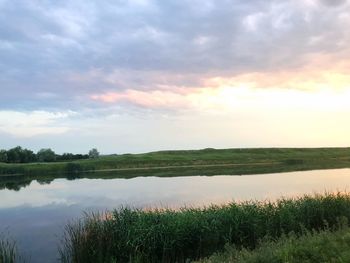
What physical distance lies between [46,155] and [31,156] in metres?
4.74

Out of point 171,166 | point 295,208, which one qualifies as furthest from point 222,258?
point 171,166

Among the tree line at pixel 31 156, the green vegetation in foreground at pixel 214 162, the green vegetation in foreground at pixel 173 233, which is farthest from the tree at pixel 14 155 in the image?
the green vegetation in foreground at pixel 173 233

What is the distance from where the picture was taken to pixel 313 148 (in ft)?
451

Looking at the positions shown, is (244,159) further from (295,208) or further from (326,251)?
(326,251)

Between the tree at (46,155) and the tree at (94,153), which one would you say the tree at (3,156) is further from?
the tree at (94,153)

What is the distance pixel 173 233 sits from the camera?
15492 millimetres

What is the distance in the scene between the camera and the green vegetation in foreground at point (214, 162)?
82.6m

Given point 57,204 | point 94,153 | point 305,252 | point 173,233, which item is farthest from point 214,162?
point 305,252

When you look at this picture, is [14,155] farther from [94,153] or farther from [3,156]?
[94,153]

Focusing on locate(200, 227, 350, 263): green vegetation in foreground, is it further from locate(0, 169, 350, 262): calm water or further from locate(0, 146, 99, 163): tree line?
locate(0, 146, 99, 163): tree line

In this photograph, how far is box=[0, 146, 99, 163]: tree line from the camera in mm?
103000

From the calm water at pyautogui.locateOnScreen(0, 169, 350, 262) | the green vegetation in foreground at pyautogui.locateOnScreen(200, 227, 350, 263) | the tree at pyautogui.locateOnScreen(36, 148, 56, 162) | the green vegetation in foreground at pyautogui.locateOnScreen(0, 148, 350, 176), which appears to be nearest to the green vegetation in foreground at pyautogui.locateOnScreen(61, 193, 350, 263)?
the calm water at pyautogui.locateOnScreen(0, 169, 350, 262)

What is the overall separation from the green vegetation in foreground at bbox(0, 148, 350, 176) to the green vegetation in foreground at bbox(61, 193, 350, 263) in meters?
57.0

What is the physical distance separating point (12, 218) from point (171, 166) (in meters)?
70.9
